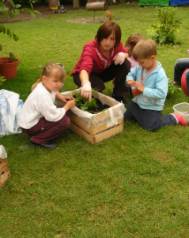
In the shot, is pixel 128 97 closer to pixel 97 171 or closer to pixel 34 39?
pixel 97 171

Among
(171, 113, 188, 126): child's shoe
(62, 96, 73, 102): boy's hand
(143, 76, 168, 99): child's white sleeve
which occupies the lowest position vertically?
(171, 113, 188, 126): child's shoe

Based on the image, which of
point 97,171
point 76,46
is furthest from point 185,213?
point 76,46

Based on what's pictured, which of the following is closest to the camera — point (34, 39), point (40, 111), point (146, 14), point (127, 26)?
point (40, 111)

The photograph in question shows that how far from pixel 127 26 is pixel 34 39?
223 centimetres

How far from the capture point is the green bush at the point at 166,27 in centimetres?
738

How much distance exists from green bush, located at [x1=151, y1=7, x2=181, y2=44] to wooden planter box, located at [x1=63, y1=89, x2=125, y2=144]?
360cm

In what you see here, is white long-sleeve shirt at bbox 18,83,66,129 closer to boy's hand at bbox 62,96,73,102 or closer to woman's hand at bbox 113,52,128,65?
boy's hand at bbox 62,96,73,102

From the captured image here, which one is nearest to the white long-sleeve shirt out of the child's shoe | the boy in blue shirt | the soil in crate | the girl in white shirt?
the girl in white shirt

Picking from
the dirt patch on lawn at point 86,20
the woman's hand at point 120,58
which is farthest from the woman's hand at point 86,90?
the dirt patch on lawn at point 86,20

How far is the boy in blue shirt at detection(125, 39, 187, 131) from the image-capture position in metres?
4.08

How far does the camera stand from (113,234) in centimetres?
287

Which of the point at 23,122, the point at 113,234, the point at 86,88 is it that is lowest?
the point at 113,234

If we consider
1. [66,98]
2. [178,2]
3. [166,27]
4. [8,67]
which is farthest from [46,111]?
[178,2]

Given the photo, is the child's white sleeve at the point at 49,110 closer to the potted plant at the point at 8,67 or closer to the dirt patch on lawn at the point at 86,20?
the potted plant at the point at 8,67
